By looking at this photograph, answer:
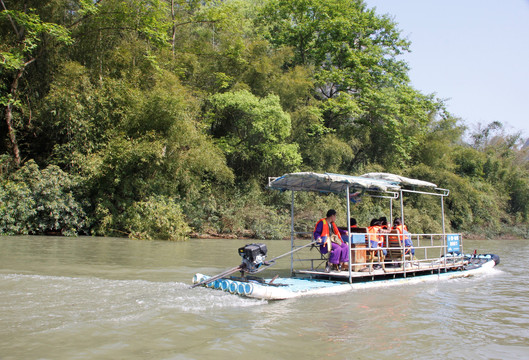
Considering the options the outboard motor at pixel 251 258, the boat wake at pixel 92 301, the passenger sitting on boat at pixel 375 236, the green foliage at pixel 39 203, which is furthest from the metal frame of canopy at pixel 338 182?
the green foliage at pixel 39 203

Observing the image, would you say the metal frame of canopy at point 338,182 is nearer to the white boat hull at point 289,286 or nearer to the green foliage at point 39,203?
the white boat hull at point 289,286

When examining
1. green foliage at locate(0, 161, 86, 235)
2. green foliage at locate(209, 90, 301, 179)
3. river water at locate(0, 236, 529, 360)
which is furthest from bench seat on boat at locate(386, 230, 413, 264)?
green foliage at locate(0, 161, 86, 235)

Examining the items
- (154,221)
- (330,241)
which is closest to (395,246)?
(330,241)

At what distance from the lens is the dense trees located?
20078 mm

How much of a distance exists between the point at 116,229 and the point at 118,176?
256 centimetres

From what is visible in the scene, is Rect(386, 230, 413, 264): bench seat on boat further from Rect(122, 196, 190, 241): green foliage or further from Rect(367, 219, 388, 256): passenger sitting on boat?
Rect(122, 196, 190, 241): green foliage

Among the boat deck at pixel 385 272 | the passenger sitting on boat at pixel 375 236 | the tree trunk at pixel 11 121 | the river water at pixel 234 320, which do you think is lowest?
the river water at pixel 234 320

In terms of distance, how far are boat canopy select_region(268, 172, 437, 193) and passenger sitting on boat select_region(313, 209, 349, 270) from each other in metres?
0.86

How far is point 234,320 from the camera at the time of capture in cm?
657

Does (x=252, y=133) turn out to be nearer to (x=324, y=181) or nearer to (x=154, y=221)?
(x=154, y=221)

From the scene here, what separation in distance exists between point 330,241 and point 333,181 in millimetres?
1514

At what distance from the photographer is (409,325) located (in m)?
6.96

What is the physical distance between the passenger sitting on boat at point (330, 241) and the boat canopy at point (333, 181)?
858mm

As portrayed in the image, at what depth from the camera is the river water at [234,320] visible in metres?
5.27
